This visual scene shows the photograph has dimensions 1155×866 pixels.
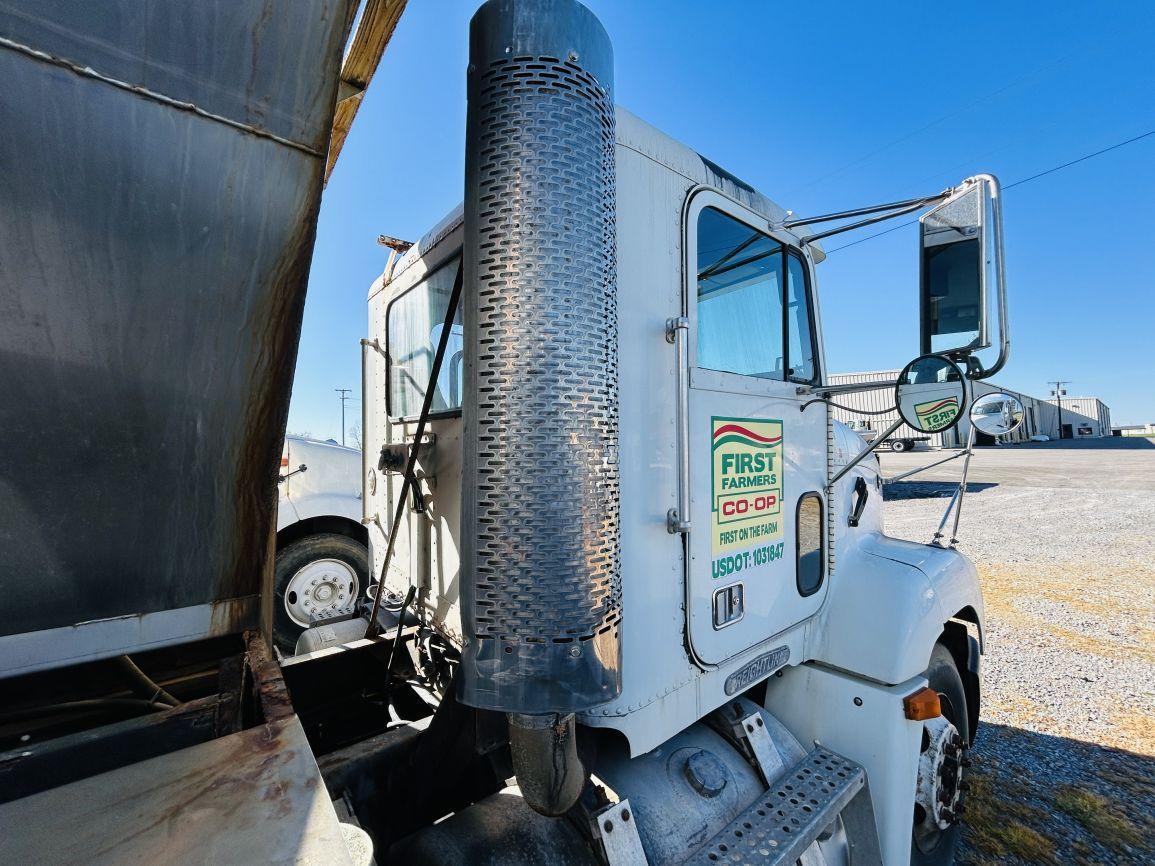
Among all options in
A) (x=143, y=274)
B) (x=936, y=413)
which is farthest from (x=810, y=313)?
(x=143, y=274)

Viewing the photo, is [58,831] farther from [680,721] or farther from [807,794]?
[807,794]

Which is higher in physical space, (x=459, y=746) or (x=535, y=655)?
(x=535, y=655)

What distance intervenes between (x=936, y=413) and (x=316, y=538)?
5.43 m

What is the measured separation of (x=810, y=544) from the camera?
2350 mm

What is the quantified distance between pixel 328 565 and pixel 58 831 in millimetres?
4887

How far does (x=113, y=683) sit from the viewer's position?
4.86 ft

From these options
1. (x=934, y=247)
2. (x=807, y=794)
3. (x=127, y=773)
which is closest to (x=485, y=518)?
(x=127, y=773)

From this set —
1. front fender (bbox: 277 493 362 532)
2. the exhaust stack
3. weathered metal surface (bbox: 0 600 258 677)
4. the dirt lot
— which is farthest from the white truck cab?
front fender (bbox: 277 493 362 532)

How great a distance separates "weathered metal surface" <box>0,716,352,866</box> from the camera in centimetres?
73

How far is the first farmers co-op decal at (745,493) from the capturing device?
185 centimetres

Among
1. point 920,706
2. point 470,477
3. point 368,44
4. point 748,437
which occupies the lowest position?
point 920,706

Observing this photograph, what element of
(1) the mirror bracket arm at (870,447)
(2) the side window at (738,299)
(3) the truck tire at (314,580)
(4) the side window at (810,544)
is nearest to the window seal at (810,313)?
(2) the side window at (738,299)

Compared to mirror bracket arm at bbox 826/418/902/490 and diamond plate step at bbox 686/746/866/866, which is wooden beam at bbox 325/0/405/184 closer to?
mirror bracket arm at bbox 826/418/902/490

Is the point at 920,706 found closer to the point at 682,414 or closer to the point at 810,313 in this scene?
the point at 682,414
